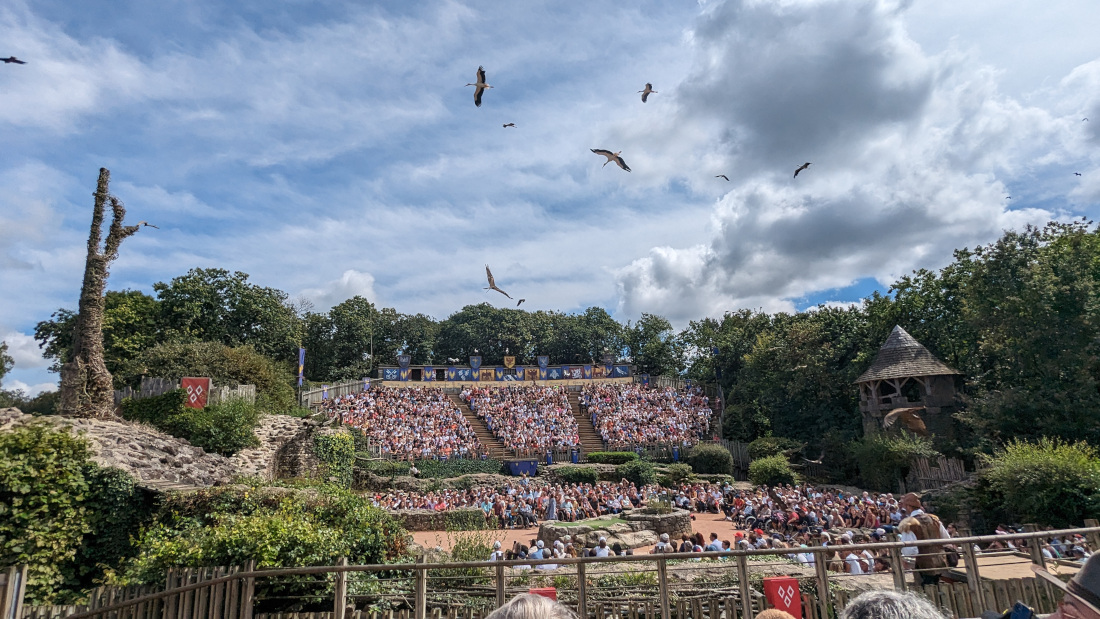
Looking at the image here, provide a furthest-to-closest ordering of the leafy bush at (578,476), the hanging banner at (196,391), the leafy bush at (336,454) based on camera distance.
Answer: the leafy bush at (578,476), the leafy bush at (336,454), the hanging banner at (196,391)

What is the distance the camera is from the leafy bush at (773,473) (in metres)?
24.9

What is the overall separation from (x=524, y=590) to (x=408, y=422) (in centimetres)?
2543

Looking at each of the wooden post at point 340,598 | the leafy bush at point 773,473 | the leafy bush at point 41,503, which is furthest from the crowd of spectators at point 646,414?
the wooden post at point 340,598

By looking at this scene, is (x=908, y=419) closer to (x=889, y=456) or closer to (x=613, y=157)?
(x=889, y=456)

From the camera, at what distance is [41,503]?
30.3 ft

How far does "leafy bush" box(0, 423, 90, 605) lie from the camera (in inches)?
348

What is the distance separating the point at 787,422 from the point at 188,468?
28419 mm

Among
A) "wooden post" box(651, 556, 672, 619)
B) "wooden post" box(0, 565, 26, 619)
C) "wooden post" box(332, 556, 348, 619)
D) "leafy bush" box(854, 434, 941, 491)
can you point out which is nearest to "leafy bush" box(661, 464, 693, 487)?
"leafy bush" box(854, 434, 941, 491)

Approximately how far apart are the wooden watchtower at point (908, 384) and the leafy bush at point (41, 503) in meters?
26.6

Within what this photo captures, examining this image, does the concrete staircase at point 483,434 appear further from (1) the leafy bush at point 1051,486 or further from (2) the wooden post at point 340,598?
(2) the wooden post at point 340,598

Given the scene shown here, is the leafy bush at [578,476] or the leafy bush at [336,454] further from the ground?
the leafy bush at [336,454]

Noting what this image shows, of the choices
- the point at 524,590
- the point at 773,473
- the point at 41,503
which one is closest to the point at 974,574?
the point at 524,590

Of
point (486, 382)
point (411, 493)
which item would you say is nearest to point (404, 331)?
point (486, 382)

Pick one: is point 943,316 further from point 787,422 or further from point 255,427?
point 255,427
